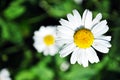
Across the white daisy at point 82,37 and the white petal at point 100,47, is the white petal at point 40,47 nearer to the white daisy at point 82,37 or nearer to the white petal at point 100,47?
the white daisy at point 82,37

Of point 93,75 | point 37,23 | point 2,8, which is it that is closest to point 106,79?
point 93,75

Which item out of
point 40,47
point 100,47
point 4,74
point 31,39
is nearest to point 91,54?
point 100,47

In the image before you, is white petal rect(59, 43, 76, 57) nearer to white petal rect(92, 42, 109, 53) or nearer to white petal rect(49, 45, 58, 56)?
white petal rect(92, 42, 109, 53)

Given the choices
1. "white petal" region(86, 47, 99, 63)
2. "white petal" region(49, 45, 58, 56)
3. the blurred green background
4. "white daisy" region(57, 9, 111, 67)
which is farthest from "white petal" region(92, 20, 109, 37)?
"white petal" region(49, 45, 58, 56)

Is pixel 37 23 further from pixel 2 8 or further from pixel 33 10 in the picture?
pixel 2 8

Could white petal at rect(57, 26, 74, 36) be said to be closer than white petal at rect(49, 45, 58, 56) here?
Yes

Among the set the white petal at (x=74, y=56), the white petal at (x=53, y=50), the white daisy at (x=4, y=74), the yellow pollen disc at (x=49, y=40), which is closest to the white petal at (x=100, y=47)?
the white petal at (x=74, y=56)
